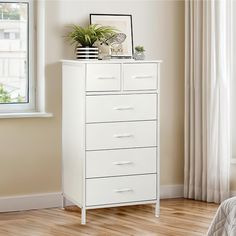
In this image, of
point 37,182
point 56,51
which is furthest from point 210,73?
point 37,182

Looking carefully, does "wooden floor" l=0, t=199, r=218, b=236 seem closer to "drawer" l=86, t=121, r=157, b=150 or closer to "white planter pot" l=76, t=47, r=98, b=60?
"drawer" l=86, t=121, r=157, b=150

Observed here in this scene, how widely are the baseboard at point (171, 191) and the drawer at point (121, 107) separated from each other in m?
0.88

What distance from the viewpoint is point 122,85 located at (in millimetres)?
5141

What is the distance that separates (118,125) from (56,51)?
2.64 ft

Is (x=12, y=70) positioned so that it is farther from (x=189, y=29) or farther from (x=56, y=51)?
(x=189, y=29)

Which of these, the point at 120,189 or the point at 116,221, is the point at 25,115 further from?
the point at 116,221

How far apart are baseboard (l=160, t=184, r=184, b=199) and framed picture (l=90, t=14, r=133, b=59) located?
1.17 meters

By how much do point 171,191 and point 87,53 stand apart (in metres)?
1.44

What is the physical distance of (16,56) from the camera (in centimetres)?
546

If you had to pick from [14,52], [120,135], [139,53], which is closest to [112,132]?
[120,135]

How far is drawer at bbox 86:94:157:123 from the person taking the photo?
506cm

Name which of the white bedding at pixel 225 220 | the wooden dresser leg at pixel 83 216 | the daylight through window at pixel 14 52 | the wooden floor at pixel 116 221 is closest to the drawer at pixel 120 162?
the wooden dresser leg at pixel 83 216

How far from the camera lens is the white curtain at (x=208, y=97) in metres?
5.58

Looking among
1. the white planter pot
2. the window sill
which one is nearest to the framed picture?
the white planter pot
